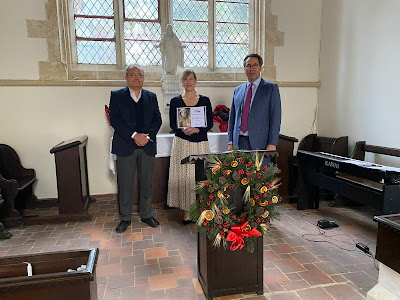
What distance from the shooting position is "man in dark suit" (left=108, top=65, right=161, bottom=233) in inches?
121

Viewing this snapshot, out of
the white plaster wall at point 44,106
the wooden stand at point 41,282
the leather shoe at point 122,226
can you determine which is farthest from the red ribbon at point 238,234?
the white plaster wall at point 44,106

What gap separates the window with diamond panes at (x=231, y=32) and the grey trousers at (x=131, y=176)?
102 inches

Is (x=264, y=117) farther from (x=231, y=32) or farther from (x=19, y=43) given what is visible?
(x=19, y=43)

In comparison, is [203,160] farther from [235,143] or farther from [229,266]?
[235,143]

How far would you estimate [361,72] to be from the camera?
409 cm

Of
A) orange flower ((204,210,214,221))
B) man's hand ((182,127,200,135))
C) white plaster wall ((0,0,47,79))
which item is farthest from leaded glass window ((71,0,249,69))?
orange flower ((204,210,214,221))

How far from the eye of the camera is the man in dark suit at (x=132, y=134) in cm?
308

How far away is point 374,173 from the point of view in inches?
109

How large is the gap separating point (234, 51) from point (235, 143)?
2.61 metres

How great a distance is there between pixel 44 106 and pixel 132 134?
196 cm

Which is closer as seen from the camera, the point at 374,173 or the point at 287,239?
the point at 374,173

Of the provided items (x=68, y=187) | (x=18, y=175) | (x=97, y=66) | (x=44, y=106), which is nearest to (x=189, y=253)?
(x=68, y=187)

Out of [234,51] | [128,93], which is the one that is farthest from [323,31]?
[128,93]

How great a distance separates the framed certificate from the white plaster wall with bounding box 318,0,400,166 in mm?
2338
